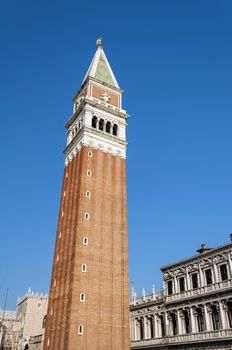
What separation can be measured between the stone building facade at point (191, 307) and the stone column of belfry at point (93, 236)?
4629mm

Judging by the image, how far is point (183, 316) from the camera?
121 feet

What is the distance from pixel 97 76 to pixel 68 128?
952 cm

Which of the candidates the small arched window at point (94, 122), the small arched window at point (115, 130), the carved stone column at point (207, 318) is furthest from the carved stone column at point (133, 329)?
the small arched window at point (94, 122)

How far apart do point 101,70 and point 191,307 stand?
129 ft

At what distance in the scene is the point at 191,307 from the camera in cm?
3606

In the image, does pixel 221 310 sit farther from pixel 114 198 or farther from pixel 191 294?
pixel 114 198

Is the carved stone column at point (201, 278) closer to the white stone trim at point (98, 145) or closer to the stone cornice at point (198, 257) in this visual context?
the stone cornice at point (198, 257)

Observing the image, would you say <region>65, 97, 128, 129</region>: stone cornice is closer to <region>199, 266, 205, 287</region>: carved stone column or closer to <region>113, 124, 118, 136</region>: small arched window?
<region>113, 124, 118, 136</region>: small arched window

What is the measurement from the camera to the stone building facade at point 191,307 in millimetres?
32625

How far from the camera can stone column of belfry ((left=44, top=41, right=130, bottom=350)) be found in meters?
35.6

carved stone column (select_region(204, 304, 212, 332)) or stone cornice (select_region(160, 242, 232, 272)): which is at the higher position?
stone cornice (select_region(160, 242, 232, 272))

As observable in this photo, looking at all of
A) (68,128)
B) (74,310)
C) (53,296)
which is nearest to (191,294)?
(74,310)

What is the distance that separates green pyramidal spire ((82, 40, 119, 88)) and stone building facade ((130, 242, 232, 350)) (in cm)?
3103

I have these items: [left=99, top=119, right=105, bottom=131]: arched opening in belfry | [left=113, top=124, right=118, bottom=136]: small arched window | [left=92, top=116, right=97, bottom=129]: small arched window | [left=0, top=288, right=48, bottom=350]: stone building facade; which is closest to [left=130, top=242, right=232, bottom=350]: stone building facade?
[left=113, top=124, right=118, bottom=136]: small arched window
